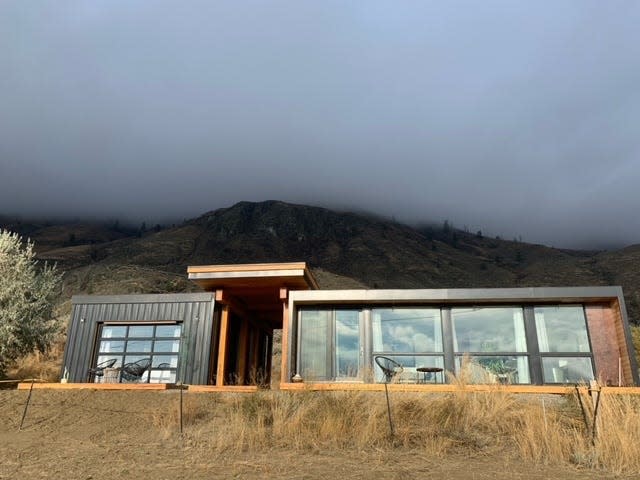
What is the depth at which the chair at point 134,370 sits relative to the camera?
12.9 meters

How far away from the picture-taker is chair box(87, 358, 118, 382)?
13508 mm

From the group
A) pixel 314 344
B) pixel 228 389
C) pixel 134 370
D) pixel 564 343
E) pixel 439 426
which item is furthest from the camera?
pixel 134 370

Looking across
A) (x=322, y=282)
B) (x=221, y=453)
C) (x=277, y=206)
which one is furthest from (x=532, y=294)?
Answer: (x=277, y=206)

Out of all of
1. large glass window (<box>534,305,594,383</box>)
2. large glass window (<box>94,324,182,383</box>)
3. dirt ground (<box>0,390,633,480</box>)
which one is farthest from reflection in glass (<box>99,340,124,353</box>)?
large glass window (<box>534,305,594,383</box>)

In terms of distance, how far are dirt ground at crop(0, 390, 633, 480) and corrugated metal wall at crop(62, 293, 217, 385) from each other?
4.98 metres

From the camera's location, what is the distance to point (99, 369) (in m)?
13.2

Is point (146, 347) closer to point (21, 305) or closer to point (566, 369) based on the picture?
point (21, 305)

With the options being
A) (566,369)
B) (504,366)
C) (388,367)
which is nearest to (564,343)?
(566,369)

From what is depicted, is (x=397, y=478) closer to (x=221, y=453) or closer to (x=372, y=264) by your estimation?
(x=221, y=453)

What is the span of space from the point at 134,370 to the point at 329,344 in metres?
4.86

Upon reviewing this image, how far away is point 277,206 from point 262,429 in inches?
3050

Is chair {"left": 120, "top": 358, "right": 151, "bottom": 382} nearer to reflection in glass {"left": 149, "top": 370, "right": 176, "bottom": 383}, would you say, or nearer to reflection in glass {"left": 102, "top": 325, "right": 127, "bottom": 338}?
reflection in glass {"left": 149, "top": 370, "right": 176, "bottom": 383}

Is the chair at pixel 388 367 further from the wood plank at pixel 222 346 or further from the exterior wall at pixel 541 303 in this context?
the wood plank at pixel 222 346

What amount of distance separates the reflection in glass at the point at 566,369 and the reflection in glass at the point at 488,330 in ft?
2.03
